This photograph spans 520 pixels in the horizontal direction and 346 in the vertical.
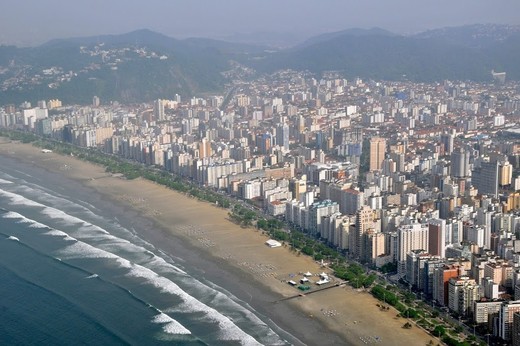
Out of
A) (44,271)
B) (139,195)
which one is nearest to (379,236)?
(44,271)

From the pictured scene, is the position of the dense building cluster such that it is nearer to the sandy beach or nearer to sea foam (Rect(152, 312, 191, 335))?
the sandy beach

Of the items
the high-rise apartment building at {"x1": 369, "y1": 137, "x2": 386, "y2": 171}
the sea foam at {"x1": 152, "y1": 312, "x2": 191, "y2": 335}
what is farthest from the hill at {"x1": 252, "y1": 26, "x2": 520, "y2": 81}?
the sea foam at {"x1": 152, "y1": 312, "x2": 191, "y2": 335}

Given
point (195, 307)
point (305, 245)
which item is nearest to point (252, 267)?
point (305, 245)

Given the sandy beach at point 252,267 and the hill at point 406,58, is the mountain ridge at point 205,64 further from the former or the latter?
the sandy beach at point 252,267

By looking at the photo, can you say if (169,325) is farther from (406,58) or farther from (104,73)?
(406,58)

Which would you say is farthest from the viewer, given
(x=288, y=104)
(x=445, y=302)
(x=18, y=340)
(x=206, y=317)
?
(x=288, y=104)

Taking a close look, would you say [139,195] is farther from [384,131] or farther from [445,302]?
[384,131]
